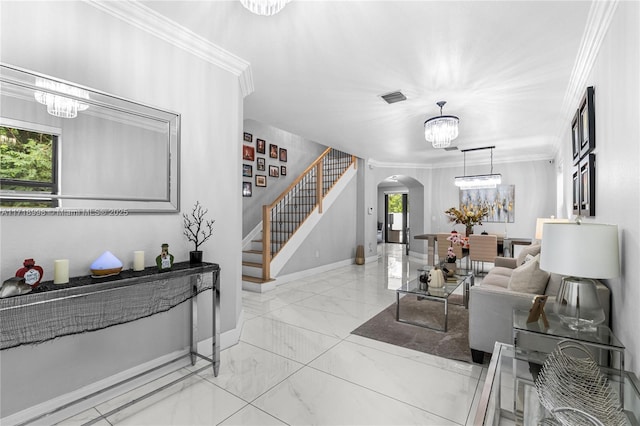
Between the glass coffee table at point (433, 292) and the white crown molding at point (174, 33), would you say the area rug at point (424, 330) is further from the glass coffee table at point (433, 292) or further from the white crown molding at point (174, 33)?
the white crown molding at point (174, 33)

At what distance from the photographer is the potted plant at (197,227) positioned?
2554 mm

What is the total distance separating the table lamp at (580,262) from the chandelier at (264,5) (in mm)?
2029

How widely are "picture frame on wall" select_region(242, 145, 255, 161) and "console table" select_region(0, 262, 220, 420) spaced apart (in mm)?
4100

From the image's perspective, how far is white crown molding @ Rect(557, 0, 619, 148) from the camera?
6.82ft

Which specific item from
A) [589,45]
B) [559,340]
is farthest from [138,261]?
[589,45]

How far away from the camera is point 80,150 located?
6.47ft

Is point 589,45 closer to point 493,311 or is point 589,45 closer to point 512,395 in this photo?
point 493,311

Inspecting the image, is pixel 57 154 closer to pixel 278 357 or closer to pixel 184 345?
pixel 184 345

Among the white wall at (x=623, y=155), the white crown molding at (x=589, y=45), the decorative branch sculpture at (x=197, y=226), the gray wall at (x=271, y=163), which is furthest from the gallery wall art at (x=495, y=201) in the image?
the decorative branch sculpture at (x=197, y=226)

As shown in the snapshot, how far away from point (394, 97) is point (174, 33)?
2.44 metres

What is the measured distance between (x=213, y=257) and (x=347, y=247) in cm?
498

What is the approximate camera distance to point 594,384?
1.31 meters

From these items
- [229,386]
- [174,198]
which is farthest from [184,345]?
[174,198]

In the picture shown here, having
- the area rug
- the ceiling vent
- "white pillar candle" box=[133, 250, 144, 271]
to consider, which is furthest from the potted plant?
the ceiling vent
